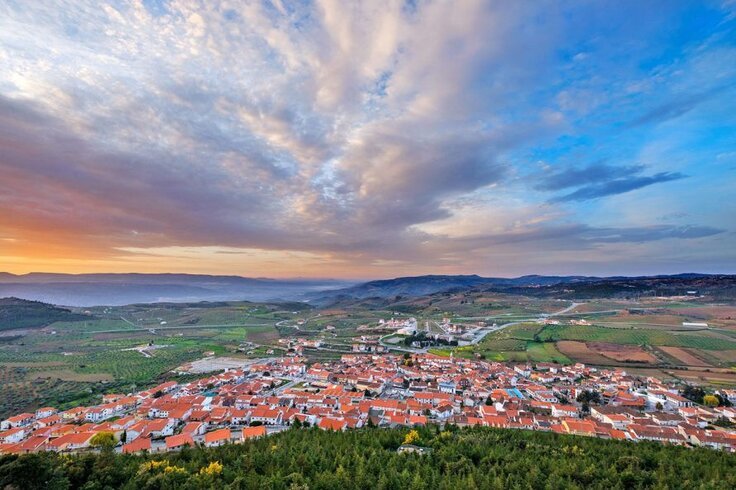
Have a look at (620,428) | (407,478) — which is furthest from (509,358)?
(407,478)

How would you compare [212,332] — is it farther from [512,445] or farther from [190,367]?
[512,445]

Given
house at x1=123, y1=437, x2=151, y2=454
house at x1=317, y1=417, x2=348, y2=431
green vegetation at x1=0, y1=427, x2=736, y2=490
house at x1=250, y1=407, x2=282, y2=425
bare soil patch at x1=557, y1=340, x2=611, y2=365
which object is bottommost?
bare soil patch at x1=557, y1=340, x2=611, y2=365

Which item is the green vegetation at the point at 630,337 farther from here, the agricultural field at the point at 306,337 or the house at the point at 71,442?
the house at the point at 71,442

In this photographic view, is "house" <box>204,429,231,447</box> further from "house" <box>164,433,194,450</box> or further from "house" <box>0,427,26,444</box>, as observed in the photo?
"house" <box>0,427,26,444</box>

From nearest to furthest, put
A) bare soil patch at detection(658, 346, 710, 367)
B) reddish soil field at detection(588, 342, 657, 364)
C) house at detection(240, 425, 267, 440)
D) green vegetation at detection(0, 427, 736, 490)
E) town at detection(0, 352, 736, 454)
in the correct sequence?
green vegetation at detection(0, 427, 736, 490)
house at detection(240, 425, 267, 440)
town at detection(0, 352, 736, 454)
bare soil patch at detection(658, 346, 710, 367)
reddish soil field at detection(588, 342, 657, 364)

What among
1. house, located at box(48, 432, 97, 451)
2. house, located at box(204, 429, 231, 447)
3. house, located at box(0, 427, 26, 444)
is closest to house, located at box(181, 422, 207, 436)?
house, located at box(204, 429, 231, 447)

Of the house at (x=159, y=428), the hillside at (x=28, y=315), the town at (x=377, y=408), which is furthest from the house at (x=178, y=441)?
the hillside at (x=28, y=315)
